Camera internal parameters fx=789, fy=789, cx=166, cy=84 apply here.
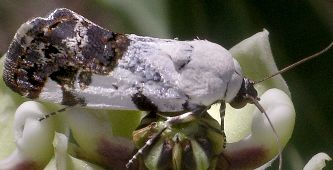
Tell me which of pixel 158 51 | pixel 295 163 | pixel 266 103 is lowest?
pixel 295 163

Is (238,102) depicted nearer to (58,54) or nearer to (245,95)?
(245,95)

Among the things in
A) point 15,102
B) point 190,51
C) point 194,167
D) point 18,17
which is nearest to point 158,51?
point 190,51

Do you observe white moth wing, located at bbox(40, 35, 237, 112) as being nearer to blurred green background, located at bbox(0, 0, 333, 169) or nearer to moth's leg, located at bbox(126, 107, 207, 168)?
moth's leg, located at bbox(126, 107, 207, 168)

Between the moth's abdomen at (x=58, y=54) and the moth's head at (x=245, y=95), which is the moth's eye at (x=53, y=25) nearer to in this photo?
the moth's abdomen at (x=58, y=54)

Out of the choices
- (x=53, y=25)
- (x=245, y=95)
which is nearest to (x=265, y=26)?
(x=245, y=95)

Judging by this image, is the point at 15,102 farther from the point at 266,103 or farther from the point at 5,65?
the point at 266,103

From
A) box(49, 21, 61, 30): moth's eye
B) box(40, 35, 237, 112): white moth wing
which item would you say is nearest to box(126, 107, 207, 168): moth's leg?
box(40, 35, 237, 112): white moth wing
